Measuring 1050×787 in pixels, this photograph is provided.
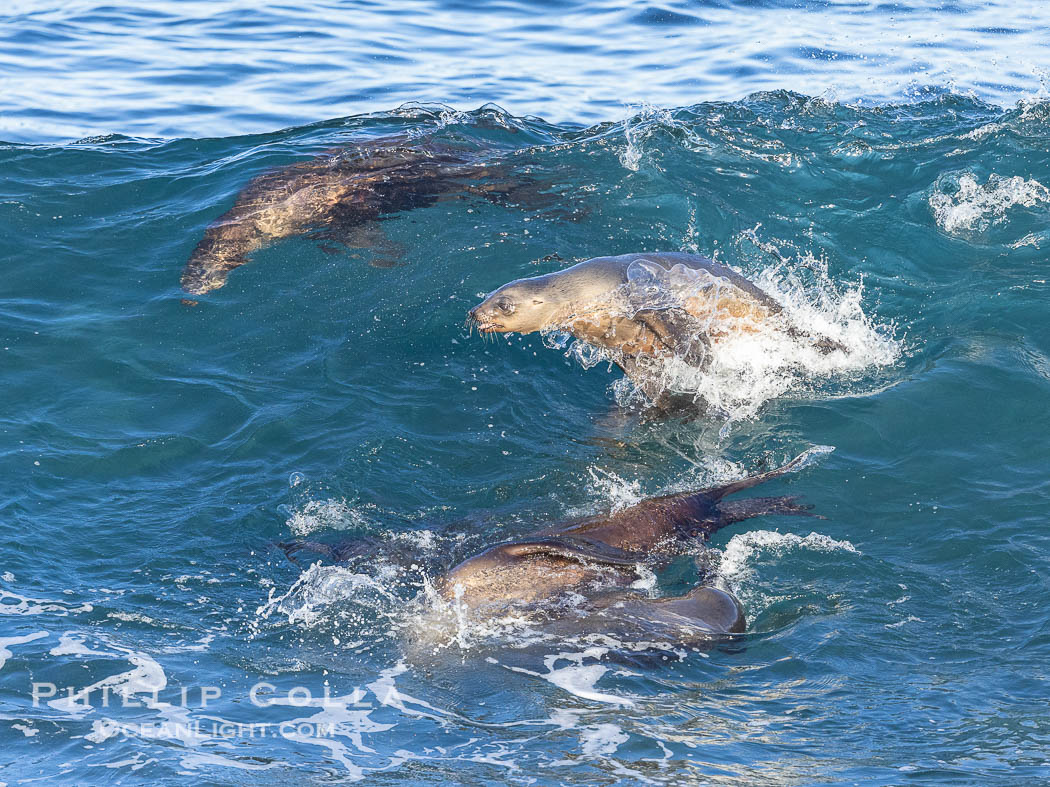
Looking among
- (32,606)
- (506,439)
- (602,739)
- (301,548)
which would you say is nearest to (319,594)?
(301,548)

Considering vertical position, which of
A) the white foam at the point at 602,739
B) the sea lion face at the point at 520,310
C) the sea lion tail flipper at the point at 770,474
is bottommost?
the white foam at the point at 602,739

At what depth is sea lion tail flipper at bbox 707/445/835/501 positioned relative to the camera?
6887 mm

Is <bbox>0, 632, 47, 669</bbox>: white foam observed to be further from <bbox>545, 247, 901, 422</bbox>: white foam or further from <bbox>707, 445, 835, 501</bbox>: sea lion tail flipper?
<bbox>545, 247, 901, 422</bbox>: white foam

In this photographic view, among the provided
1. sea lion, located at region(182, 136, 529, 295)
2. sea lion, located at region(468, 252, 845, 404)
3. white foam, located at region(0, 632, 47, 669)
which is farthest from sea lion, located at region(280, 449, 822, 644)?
sea lion, located at region(182, 136, 529, 295)

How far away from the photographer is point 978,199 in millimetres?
10719

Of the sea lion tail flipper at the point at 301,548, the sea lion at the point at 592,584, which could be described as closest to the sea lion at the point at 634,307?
the sea lion at the point at 592,584

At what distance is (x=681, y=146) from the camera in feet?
39.8

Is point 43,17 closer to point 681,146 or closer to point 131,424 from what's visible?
point 681,146

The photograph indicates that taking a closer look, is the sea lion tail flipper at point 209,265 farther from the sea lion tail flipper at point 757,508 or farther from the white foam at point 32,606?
the sea lion tail flipper at point 757,508

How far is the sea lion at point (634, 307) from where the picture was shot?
25.9 feet

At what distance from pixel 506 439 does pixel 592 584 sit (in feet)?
7.08

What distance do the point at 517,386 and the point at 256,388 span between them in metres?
2.00

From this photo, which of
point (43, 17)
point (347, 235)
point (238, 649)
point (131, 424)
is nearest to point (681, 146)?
point (347, 235)

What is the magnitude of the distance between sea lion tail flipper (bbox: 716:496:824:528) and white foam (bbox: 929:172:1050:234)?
4.71m
